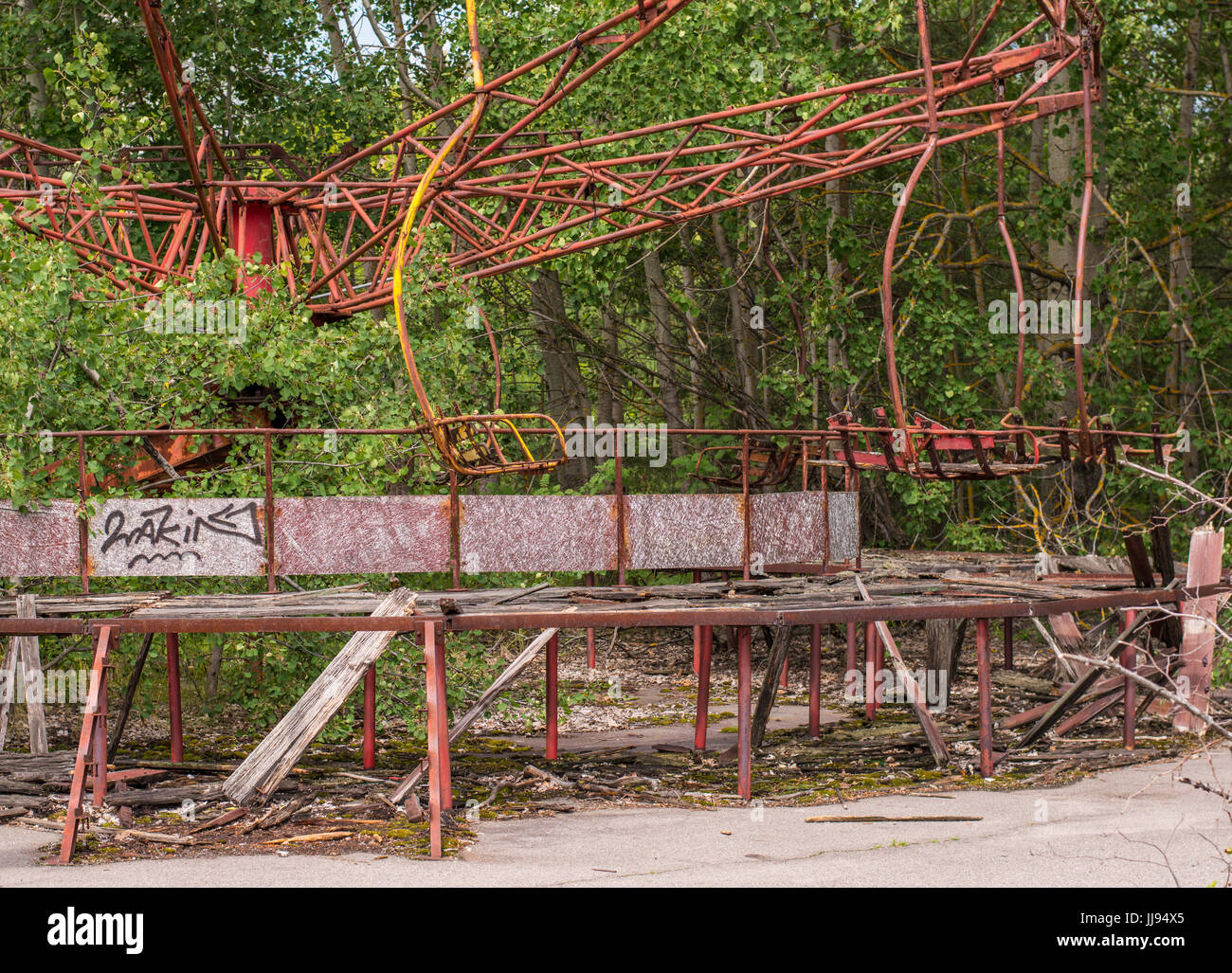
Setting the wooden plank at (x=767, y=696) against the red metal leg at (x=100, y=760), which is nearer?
the red metal leg at (x=100, y=760)

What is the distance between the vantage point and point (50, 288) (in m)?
12.7

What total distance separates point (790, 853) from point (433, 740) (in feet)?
8.43

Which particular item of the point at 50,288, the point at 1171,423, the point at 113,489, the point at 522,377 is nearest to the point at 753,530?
the point at 113,489

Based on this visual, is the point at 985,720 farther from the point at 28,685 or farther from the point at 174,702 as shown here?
the point at 28,685

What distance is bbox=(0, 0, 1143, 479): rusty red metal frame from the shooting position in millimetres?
10508

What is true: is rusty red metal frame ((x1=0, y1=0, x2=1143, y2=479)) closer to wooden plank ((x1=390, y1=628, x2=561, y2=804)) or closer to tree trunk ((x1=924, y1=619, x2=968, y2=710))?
wooden plank ((x1=390, y1=628, x2=561, y2=804))

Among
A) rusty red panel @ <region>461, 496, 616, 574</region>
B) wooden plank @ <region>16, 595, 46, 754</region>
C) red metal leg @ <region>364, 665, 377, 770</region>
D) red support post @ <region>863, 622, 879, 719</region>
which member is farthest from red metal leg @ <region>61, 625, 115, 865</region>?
red support post @ <region>863, 622, 879, 719</region>

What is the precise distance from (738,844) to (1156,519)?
711 cm

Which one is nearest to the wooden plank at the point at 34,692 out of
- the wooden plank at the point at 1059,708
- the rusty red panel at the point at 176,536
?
the rusty red panel at the point at 176,536

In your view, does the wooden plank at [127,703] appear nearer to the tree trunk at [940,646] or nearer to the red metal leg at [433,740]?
the red metal leg at [433,740]

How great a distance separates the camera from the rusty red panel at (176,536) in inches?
470

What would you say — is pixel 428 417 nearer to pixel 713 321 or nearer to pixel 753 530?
pixel 753 530

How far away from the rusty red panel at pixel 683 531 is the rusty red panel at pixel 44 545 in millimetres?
4634
